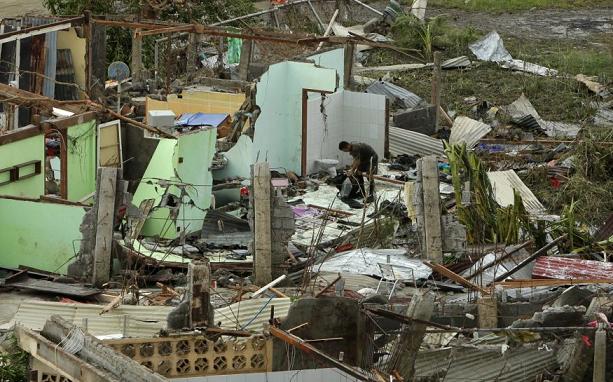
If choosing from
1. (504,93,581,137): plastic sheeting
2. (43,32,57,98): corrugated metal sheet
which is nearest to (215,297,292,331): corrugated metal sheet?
(43,32,57,98): corrugated metal sheet

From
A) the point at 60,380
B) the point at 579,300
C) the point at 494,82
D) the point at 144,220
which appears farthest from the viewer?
the point at 494,82

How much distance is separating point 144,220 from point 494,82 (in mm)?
13071

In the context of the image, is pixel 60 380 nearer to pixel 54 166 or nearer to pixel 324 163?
pixel 54 166

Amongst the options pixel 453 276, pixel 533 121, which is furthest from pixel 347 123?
pixel 453 276

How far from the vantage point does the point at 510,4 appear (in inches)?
1480

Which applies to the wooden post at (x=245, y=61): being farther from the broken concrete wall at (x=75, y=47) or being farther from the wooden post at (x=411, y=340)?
the wooden post at (x=411, y=340)

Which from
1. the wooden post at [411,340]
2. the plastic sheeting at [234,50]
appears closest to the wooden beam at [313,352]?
the wooden post at [411,340]

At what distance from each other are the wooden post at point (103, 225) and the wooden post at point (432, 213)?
329cm

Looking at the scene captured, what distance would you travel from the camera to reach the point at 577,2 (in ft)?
125

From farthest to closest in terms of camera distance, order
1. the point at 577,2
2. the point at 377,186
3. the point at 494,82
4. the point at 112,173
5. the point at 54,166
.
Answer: the point at 577,2, the point at 494,82, the point at 377,186, the point at 54,166, the point at 112,173

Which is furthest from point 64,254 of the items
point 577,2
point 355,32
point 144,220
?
point 577,2

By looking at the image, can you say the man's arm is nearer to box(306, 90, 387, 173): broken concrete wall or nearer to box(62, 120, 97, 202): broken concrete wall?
box(306, 90, 387, 173): broken concrete wall

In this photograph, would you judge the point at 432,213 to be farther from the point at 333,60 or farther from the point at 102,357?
the point at 333,60

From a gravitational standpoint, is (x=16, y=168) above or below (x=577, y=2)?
below
